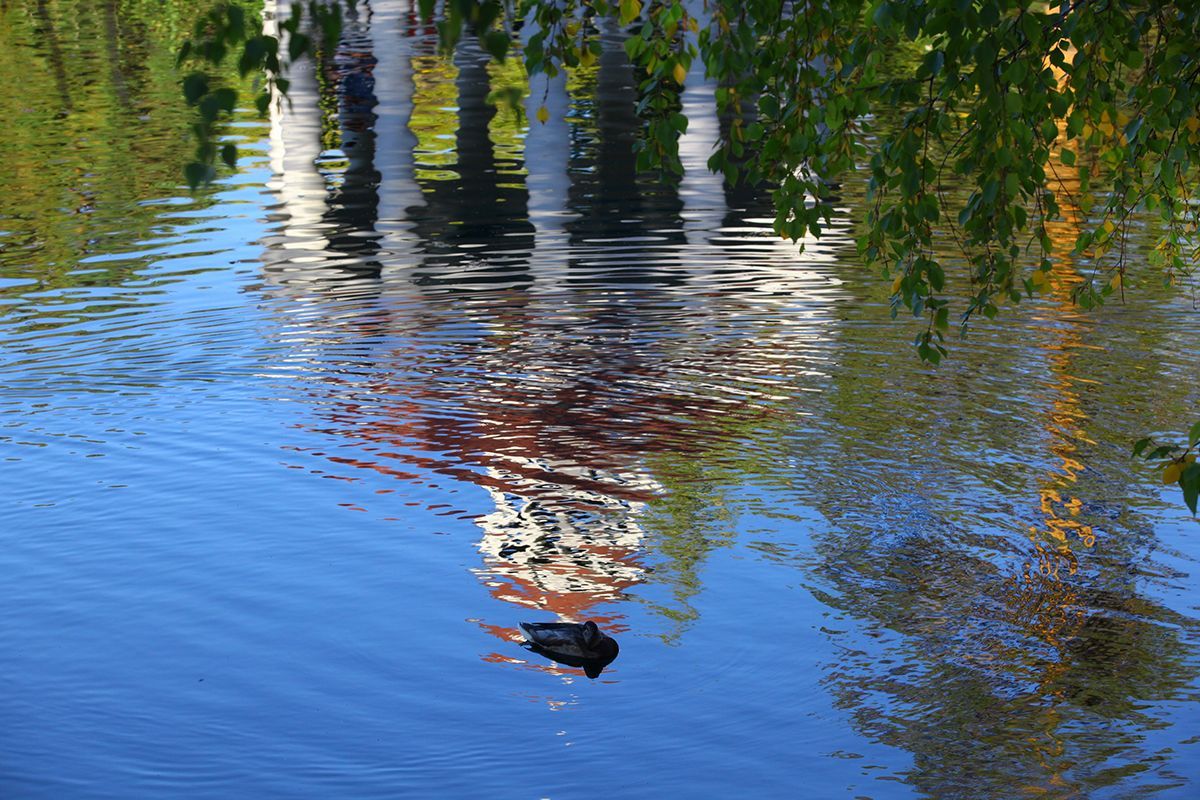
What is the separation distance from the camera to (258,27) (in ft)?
14.6

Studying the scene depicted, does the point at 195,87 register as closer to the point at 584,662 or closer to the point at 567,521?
the point at 584,662

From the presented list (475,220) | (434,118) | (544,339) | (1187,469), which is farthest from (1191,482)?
(434,118)

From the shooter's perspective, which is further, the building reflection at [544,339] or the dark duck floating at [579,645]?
the building reflection at [544,339]

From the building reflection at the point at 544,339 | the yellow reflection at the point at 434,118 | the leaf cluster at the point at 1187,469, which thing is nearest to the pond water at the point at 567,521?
the building reflection at the point at 544,339

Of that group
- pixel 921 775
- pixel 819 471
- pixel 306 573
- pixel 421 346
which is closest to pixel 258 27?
pixel 921 775

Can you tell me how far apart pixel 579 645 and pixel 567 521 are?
1.99m

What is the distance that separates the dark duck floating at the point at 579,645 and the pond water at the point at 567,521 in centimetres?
12

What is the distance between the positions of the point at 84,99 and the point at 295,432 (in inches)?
706

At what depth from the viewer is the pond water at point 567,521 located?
22.1 ft

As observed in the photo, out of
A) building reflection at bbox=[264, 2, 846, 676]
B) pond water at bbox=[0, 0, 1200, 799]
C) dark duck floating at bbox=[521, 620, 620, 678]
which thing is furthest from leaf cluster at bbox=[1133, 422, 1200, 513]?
dark duck floating at bbox=[521, 620, 620, 678]

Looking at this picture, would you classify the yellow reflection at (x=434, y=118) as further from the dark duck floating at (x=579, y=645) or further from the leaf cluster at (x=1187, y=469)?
the leaf cluster at (x=1187, y=469)

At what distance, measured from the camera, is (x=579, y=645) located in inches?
286

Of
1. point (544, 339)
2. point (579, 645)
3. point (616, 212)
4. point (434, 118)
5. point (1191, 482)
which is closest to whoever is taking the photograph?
→ point (1191, 482)

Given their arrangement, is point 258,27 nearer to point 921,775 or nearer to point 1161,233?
point 921,775
